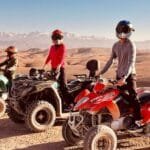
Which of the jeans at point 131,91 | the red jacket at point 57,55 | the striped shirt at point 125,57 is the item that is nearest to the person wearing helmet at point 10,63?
the red jacket at point 57,55

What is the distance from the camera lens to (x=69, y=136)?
8375 millimetres

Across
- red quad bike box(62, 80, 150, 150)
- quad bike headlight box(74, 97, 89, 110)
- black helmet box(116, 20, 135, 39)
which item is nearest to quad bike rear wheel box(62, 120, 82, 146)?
red quad bike box(62, 80, 150, 150)

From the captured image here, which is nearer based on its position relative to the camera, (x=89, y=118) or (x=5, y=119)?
(x=89, y=118)

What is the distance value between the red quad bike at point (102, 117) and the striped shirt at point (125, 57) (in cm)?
31

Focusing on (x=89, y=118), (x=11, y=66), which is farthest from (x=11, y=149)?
(x=11, y=66)

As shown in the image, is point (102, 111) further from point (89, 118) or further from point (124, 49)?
point (124, 49)

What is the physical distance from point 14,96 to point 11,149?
2.16 metres

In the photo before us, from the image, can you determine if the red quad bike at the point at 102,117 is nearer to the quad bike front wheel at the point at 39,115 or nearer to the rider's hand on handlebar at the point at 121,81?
the rider's hand on handlebar at the point at 121,81

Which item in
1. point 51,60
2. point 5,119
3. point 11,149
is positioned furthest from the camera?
point 5,119

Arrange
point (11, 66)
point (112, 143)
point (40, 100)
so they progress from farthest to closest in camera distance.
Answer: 1. point (11, 66)
2. point (40, 100)
3. point (112, 143)

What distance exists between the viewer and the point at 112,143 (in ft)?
24.7

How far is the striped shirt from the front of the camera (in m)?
7.68

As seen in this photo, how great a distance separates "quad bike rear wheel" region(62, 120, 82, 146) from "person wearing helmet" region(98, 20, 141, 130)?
120cm

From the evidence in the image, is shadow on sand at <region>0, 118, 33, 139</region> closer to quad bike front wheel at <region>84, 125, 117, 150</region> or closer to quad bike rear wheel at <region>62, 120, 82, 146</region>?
quad bike rear wheel at <region>62, 120, 82, 146</region>
